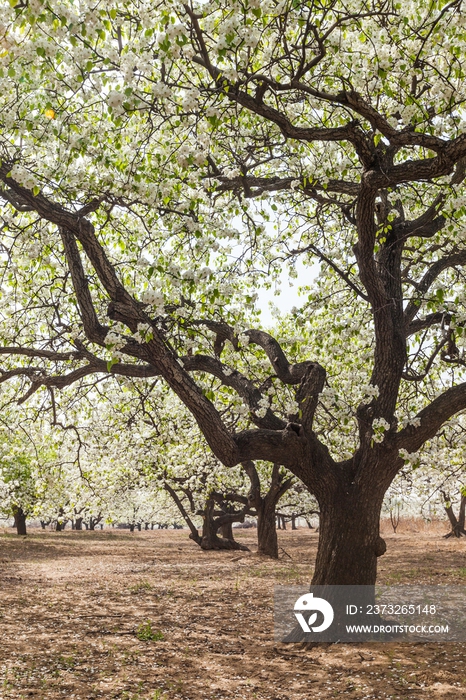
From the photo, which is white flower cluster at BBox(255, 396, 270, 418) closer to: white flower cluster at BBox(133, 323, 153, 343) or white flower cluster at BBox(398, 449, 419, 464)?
white flower cluster at BBox(398, 449, 419, 464)

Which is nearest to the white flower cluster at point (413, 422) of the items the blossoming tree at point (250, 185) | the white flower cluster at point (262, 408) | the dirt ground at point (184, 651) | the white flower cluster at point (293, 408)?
the blossoming tree at point (250, 185)

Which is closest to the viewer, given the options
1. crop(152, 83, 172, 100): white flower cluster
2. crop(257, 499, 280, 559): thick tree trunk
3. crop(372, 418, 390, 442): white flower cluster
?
crop(152, 83, 172, 100): white flower cluster

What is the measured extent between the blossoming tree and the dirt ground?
1.32 metres

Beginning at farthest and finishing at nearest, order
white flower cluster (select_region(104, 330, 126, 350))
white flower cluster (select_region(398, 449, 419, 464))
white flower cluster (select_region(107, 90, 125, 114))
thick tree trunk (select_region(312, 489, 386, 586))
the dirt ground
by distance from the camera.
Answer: thick tree trunk (select_region(312, 489, 386, 586)), white flower cluster (select_region(398, 449, 419, 464)), white flower cluster (select_region(104, 330, 126, 350)), the dirt ground, white flower cluster (select_region(107, 90, 125, 114))

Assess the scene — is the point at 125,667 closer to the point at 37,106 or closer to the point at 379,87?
the point at 37,106

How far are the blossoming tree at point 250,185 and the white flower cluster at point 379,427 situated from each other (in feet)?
0.07

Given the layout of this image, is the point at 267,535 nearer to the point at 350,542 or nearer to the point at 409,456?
the point at 350,542

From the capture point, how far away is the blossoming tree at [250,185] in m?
5.92

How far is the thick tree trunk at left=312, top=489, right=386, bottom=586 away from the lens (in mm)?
8219

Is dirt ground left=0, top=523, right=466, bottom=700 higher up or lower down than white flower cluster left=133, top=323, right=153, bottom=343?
lower down

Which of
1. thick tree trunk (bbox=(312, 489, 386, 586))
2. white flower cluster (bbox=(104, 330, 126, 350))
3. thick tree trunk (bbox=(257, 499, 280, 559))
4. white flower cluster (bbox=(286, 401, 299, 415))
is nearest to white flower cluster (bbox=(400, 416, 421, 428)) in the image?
thick tree trunk (bbox=(312, 489, 386, 586))

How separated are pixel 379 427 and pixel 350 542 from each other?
1.73 meters

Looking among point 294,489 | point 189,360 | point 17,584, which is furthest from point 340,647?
point 294,489

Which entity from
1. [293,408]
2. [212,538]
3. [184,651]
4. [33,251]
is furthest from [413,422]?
[212,538]
